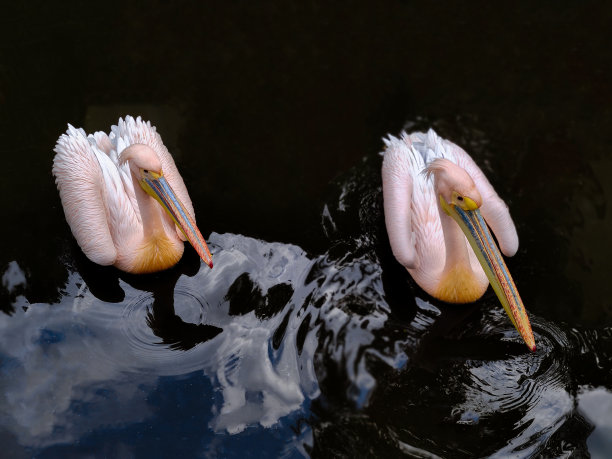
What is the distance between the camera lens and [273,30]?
260 inches

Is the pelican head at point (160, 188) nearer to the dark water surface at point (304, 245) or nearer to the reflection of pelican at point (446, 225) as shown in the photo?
the dark water surface at point (304, 245)

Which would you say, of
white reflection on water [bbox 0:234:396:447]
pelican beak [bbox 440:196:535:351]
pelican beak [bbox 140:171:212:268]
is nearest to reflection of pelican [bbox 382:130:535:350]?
pelican beak [bbox 440:196:535:351]

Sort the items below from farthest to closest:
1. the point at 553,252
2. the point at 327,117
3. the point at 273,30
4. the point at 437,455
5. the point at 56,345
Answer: the point at 273,30, the point at 327,117, the point at 553,252, the point at 56,345, the point at 437,455

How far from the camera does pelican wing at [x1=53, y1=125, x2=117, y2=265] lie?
4680 millimetres

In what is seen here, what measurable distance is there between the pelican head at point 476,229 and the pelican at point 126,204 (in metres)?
1.40

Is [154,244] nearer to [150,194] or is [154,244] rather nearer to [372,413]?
[150,194]

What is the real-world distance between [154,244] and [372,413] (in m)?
1.63

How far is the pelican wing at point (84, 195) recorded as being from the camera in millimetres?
4680

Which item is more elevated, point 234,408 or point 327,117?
point 327,117

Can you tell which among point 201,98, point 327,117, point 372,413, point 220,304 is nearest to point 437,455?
point 372,413

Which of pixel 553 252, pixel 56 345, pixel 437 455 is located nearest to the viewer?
pixel 437 455

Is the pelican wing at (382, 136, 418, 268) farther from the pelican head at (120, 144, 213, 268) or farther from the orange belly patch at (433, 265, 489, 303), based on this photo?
the pelican head at (120, 144, 213, 268)

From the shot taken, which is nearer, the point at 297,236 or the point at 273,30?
the point at 297,236

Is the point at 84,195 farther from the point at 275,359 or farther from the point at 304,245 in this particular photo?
the point at 275,359
